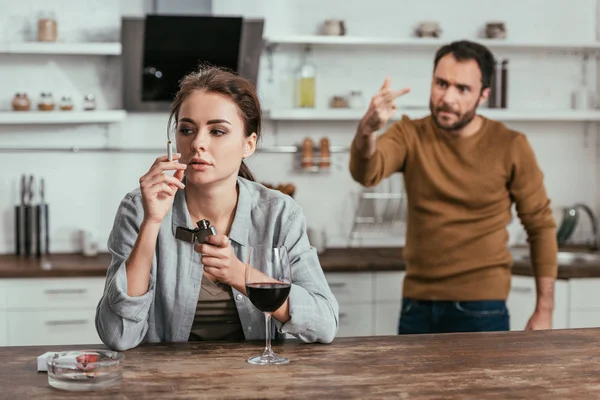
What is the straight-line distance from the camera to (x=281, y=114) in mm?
4242

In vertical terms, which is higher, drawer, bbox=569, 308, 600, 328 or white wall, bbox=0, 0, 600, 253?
white wall, bbox=0, 0, 600, 253

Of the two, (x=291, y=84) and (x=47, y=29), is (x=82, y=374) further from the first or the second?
(x=291, y=84)

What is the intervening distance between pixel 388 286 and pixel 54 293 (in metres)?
1.47

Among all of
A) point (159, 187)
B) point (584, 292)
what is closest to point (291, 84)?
point (584, 292)

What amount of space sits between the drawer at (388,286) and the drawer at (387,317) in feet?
0.09

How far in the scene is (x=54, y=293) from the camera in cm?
382

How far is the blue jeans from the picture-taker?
120 inches

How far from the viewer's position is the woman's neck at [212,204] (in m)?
2.15

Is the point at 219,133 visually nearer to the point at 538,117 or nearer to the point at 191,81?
the point at 191,81

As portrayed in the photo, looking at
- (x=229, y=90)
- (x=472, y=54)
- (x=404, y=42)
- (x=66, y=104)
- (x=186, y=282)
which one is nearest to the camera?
(x=186, y=282)

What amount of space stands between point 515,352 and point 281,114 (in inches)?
99.2

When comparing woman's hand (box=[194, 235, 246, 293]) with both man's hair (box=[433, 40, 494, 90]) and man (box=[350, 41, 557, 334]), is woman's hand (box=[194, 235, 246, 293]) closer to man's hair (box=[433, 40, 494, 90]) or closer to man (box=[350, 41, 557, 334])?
man (box=[350, 41, 557, 334])

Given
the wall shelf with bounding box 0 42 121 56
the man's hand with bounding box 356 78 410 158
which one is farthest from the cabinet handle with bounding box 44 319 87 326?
the man's hand with bounding box 356 78 410 158

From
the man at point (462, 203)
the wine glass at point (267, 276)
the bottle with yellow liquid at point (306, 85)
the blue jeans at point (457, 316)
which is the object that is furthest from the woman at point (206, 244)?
the bottle with yellow liquid at point (306, 85)
